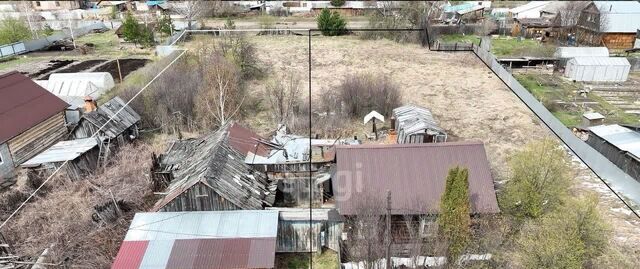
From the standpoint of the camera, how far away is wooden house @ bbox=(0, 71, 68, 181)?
20.1 meters

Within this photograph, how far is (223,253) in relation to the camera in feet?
42.9

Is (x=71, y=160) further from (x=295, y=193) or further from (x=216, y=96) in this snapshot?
(x=295, y=193)

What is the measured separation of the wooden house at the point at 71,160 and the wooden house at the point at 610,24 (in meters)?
48.1

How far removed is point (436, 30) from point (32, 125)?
43.8 metres

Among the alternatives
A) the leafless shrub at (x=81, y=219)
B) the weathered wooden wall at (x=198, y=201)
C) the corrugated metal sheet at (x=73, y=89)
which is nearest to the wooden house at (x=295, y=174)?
the weathered wooden wall at (x=198, y=201)

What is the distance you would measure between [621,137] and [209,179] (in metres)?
20.2

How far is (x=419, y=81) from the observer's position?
35.4 m

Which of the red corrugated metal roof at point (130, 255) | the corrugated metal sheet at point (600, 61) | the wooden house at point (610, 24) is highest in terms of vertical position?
the wooden house at point (610, 24)

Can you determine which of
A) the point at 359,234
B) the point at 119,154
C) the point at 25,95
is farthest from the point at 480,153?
the point at 25,95

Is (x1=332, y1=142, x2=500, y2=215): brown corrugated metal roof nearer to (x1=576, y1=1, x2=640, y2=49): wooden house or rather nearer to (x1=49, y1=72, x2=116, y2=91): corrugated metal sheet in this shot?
(x1=49, y1=72, x2=116, y2=91): corrugated metal sheet

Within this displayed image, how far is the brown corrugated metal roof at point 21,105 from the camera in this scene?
20.4 metres

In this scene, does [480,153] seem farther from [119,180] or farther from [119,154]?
[119,154]

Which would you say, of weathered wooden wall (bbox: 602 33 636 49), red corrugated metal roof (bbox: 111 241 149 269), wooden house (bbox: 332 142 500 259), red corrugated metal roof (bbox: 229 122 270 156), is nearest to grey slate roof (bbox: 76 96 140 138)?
red corrugated metal roof (bbox: 229 122 270 156)

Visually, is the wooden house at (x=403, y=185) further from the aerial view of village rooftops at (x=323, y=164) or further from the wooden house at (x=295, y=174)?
the wooden house at (x=295, y=174)
